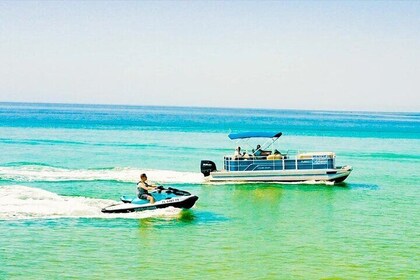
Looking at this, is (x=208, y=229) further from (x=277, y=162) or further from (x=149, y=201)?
(x=277, y=162)

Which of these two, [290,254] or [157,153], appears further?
[157,153]

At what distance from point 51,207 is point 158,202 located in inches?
179

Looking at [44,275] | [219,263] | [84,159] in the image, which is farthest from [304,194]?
[84,159]

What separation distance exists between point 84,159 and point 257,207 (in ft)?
73.8

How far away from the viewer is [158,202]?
26344mm

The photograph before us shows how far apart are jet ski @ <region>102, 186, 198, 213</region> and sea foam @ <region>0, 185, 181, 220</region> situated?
21cm

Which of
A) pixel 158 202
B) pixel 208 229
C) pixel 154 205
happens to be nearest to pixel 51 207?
pixel 154 205

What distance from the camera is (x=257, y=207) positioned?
2933 cm

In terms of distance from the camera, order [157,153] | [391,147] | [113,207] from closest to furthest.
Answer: [113,207] < [157,153] < [391,147]

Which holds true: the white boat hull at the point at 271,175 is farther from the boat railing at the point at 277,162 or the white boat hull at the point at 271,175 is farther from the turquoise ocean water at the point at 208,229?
the turquoise ocean water at the point at 208,229

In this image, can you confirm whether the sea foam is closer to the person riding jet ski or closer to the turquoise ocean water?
the turquoise ocean water

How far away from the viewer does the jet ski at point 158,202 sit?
25.9 meters

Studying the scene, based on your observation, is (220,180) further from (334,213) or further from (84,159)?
(84,159)

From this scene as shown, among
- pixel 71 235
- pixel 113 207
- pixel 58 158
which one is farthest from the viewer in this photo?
pixel 58 158
